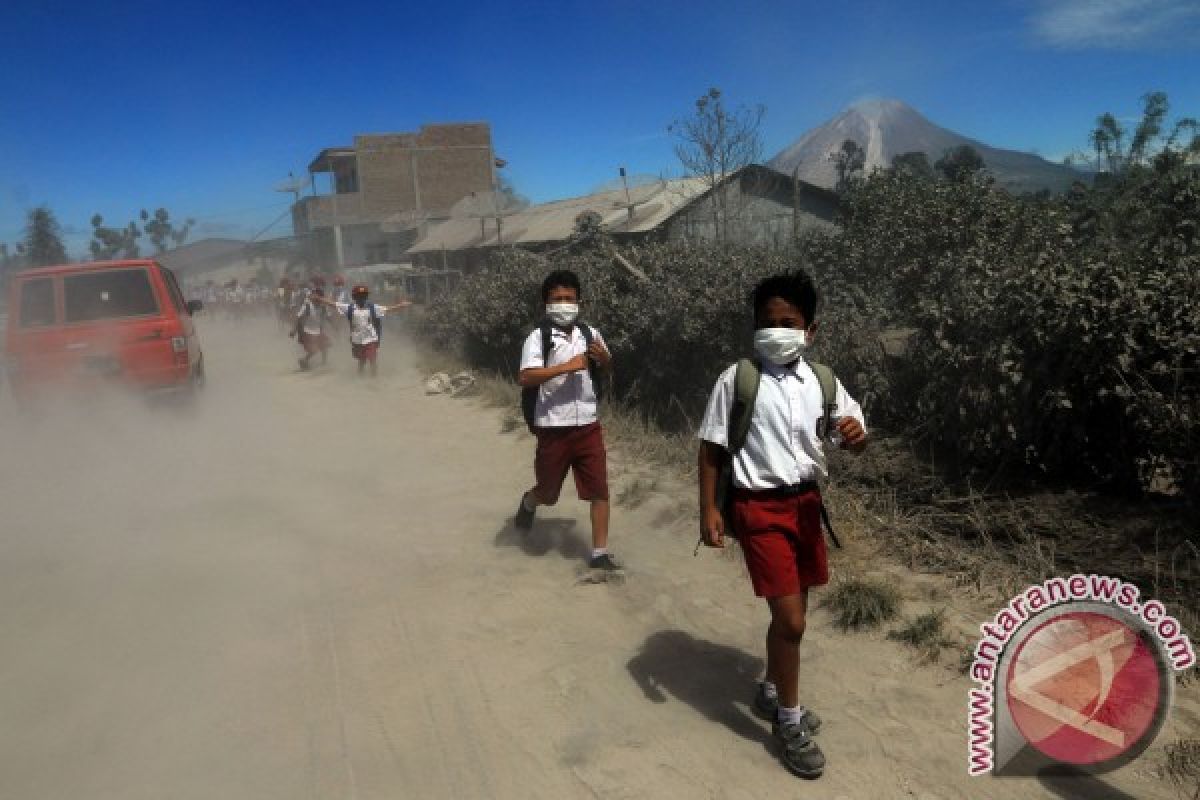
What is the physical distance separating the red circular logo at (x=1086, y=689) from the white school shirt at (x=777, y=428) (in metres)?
0.97

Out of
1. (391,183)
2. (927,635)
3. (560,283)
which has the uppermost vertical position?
(391,183)

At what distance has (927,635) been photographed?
3.69 m

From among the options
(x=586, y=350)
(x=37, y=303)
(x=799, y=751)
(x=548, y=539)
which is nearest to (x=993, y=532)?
(x=799, y=751)

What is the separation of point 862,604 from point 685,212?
63.0 feet

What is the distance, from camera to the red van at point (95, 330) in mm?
8359

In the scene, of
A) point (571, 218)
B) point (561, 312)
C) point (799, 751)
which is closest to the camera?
point (799, 751)

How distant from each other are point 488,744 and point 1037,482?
130 inches

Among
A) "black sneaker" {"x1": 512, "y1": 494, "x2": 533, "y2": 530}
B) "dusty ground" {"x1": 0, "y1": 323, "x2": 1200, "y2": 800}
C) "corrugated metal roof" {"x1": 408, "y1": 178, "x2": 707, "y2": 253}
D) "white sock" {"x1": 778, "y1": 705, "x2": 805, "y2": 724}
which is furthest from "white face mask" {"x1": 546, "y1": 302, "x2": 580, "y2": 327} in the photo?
"corrugated metal roof" {"x1": 408, "y1": 178, "x2": 707, "y2": 253}

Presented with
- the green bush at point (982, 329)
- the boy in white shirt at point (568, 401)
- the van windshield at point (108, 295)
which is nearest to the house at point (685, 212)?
the green bush at point (982, 329)

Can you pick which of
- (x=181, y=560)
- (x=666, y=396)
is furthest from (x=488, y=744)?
(x=666, y=396)

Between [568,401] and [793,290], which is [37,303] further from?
[793,290]

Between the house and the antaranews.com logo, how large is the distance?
15.6 metres

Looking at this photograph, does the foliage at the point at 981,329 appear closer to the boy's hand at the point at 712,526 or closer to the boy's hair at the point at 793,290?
the boy's hair at the point at 793,290

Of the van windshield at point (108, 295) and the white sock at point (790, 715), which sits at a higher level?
the van windshield at point (108, 295)
